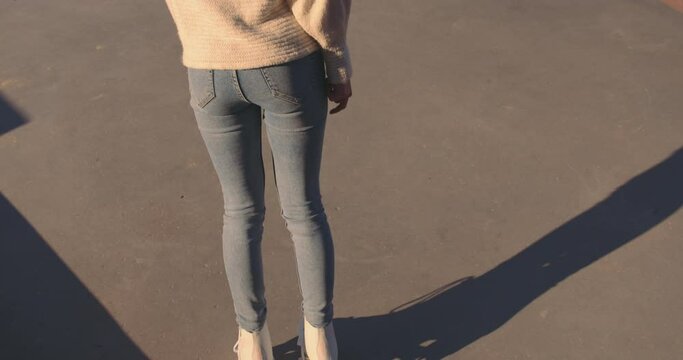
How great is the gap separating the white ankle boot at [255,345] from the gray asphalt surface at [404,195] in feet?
0.40

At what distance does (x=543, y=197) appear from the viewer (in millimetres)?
3275

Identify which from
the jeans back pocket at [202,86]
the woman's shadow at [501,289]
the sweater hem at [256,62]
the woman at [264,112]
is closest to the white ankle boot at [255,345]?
the woman at [264,112]

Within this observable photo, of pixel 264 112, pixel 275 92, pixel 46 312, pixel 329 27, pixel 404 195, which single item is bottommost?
pixel 404 195

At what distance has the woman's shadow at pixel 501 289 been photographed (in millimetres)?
2625

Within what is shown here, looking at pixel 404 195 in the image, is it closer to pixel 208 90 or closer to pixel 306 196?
pixel 306 196

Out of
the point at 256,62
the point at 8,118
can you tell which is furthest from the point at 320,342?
the point at 8,118

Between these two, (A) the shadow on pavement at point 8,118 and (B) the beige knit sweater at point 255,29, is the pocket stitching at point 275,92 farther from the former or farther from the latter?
(A) the shadow on pavement at point 8,118

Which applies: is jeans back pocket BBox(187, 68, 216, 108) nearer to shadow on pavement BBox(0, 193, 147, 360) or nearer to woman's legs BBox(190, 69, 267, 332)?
woman's legs BBox(190, 69, 267, 332)

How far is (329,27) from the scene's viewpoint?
1.88 metres

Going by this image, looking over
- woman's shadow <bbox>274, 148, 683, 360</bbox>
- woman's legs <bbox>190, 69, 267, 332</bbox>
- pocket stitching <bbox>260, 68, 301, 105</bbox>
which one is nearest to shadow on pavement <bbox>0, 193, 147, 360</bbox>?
woman's legs <bbox>190, 69, 267, 332</bbox>

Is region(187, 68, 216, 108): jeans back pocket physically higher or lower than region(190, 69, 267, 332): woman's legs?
higher

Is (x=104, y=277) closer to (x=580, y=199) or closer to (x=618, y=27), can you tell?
(x=580, y=199)

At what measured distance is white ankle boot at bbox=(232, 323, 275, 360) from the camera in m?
2.47

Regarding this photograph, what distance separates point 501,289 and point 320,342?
0.74 metres
